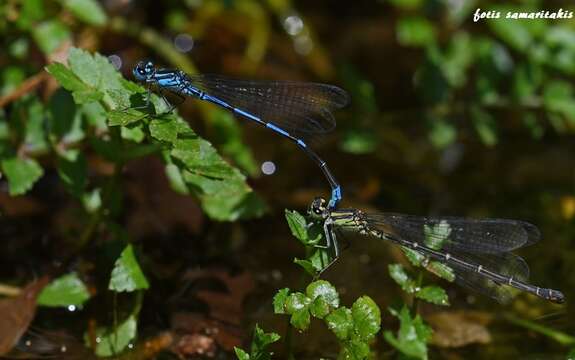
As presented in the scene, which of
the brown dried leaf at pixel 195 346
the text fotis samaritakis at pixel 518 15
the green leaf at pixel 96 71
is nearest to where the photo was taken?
the green leaf at pixel 96 71

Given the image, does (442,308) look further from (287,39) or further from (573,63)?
(287,39)

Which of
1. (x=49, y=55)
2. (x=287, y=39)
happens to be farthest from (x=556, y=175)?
(x=49, y=55)

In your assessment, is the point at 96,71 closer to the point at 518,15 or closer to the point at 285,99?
the point at 285,99

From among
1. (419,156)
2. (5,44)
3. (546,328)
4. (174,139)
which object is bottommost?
(5,44)

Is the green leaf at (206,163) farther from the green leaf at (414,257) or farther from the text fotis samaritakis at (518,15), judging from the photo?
the text fotis samaritakis at (518,15)

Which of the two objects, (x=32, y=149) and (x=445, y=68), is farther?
(x=445, y=68)

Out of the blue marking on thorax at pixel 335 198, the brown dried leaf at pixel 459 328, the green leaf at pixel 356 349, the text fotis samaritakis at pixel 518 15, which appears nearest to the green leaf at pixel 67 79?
the blue marking on thorax at pixel 335 198

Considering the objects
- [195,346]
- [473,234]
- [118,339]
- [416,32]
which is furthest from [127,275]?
[416,32]
